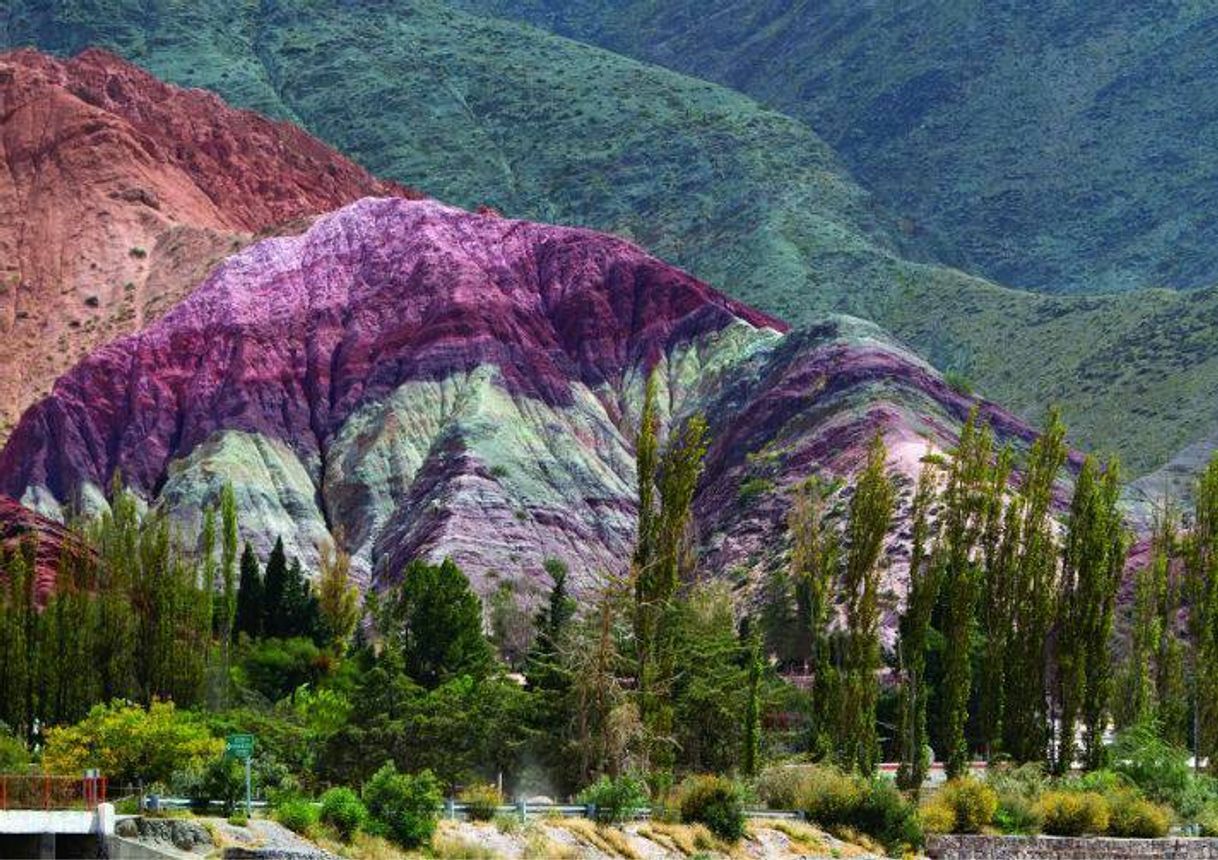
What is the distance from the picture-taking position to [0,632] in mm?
72250

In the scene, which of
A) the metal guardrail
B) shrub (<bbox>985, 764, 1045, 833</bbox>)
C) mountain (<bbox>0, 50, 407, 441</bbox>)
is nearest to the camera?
the metal guardrail

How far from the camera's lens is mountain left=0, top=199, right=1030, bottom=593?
128 metres

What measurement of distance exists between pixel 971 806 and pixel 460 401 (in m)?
85.6

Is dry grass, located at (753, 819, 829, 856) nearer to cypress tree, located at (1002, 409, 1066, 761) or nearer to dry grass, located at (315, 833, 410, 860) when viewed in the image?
dry grass, located at (315, 833, 410, 860)

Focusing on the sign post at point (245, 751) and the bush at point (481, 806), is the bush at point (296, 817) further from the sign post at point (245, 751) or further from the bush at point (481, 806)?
the bush at point (481, 806)

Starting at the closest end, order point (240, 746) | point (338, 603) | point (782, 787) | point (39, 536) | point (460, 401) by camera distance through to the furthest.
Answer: point (240, 746), point (782, 787), point (39, 536), point (338, 603), point (460, 401)

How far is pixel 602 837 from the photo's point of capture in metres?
47.4

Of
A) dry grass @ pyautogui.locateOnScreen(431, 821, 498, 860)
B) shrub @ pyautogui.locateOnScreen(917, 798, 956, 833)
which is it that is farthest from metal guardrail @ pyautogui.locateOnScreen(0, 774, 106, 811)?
shrub @ pyautogui.locateOnScreen(917, 798, 956, 833)

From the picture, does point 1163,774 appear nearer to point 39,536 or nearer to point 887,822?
point 887,822

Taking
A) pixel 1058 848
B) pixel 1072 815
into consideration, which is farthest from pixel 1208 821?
pixel 1058 848

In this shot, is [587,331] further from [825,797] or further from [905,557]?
[825,797]

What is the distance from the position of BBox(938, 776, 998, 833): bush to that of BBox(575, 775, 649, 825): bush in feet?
33.1

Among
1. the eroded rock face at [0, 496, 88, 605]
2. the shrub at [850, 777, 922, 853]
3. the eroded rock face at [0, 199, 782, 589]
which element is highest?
the eroded rock face at [0, 199, 782, 589]

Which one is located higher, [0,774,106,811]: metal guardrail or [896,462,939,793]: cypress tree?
[896,462,939,793]: cypress tree
